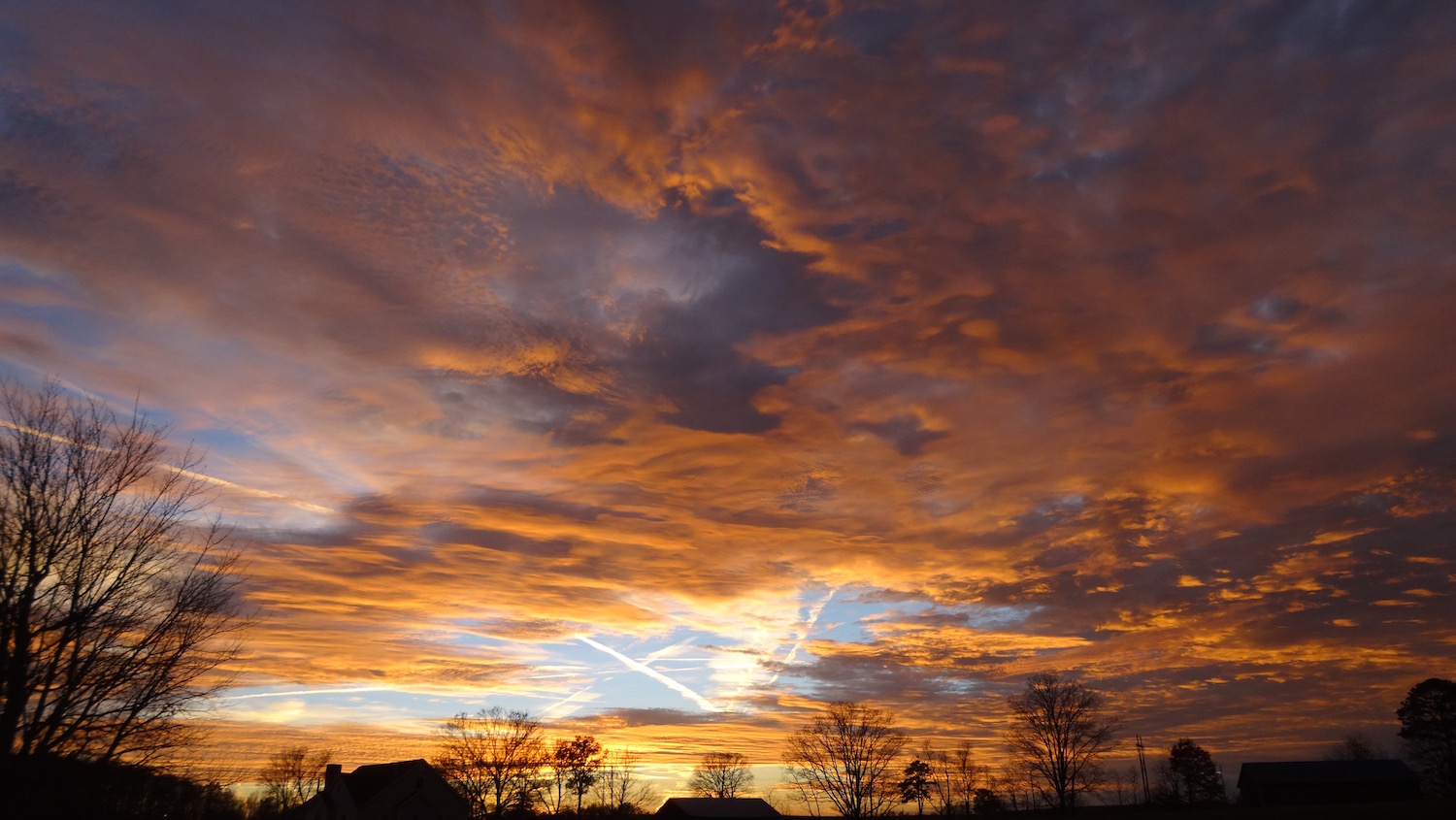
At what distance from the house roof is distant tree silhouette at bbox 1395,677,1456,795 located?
2887 millimetres

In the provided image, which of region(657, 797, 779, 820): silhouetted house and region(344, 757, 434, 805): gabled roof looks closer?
region(344, 757, 434, 805): gabled roof

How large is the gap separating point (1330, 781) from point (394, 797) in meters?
121

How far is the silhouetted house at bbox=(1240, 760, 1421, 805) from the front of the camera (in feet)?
340

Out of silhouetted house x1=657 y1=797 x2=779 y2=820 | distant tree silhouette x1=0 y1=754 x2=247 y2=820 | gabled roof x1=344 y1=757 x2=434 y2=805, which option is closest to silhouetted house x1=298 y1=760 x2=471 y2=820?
gabled roof x1=344 y1=757 x2=434 y2=805

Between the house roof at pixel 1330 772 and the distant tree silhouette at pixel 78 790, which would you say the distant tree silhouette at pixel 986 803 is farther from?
the distant tree silhouette at pixel 78 790

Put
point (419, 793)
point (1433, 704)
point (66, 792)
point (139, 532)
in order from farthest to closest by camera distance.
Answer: point (1433, 704) < point (419, 793) < point (139, 532) < point (66, 792)

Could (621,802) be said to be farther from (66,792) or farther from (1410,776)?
(66,792)

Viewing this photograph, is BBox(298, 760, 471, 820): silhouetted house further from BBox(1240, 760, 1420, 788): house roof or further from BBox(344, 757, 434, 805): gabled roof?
BBox(1240, 760, 1420, 788): house roof

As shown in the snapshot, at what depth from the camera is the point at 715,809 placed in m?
107

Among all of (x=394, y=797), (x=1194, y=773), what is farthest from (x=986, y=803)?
(x=394, y=797)

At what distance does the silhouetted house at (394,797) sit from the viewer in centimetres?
7819

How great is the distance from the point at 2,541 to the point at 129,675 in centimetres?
404

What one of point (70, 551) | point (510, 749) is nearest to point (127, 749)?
point (70, 551)

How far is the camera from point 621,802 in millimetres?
137375
